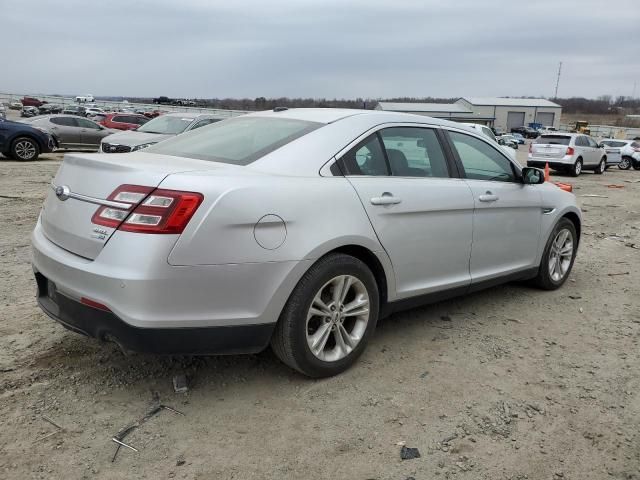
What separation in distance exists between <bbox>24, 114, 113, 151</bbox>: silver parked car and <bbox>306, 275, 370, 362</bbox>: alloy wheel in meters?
18.5

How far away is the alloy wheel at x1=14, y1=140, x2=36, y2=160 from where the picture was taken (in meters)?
15.8

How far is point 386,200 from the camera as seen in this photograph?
3.46 meters

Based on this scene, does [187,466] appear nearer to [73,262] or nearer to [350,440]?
[350,440]

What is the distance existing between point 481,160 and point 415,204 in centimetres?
113

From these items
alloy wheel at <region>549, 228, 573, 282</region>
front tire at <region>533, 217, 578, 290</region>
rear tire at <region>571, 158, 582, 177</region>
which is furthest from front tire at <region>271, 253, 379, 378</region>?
rear tire at <region>571, 158, 582, 177</region>

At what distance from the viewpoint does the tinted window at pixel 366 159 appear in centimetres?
341

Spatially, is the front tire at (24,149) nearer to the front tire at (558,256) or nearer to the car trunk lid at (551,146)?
the front tire at (558,256)

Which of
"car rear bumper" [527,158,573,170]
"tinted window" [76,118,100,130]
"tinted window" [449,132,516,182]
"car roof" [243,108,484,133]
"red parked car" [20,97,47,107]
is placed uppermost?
"red parked car" [20,97,47,107]

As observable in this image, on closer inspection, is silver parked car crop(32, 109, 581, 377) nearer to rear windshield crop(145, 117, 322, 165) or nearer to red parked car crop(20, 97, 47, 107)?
rear windshield crop(145, 117, 322, 165)

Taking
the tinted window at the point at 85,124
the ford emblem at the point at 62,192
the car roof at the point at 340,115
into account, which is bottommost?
the tinted window at the point at 85,124

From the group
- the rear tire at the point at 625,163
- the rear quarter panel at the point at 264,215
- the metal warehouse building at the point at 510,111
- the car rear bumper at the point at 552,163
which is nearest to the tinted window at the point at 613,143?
the rear tire at the point at 625,163

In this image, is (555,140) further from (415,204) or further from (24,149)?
(415,204)

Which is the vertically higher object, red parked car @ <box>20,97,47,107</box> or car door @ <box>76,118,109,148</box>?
red parked car @ <box>20,97,47,107</box>

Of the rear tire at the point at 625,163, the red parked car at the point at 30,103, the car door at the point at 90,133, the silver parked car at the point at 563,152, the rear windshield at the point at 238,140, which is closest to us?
the rear windshield at the point at 238,140
